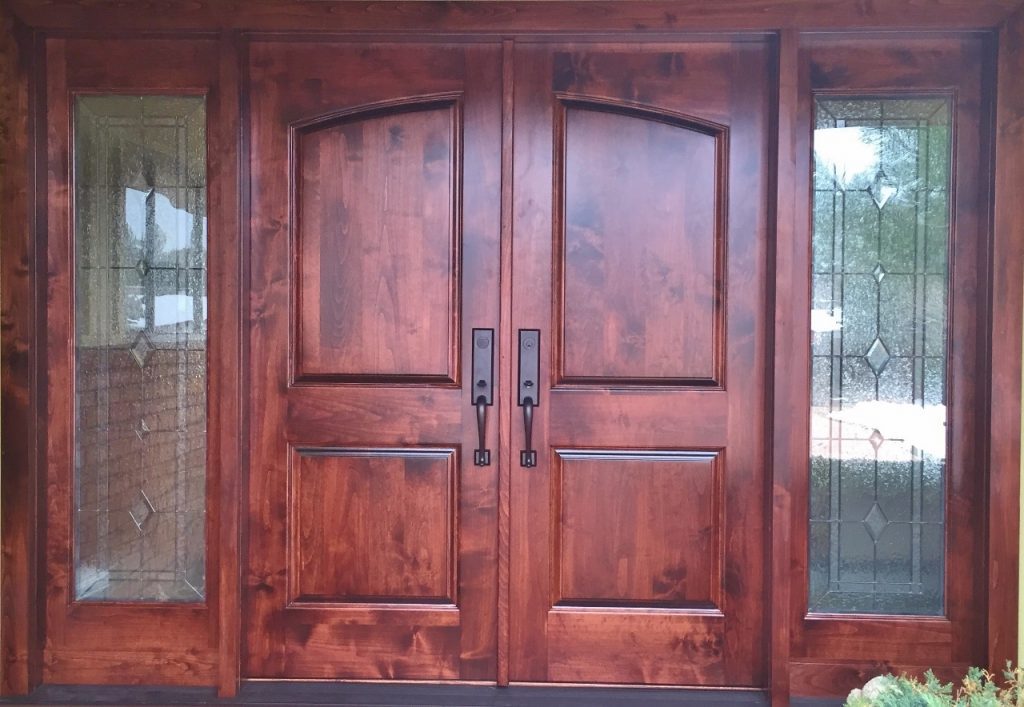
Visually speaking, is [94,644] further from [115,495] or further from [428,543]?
[428,543]

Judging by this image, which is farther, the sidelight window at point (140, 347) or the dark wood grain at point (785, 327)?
the sidelight window at point (140, 347)

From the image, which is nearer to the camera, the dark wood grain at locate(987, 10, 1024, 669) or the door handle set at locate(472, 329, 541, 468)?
the dark wood grain at locate(987, 10, 1024, 669)

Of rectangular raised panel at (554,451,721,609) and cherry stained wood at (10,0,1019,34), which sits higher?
cherry stained wood at (10,0,1019,34)

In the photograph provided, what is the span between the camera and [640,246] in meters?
2.41

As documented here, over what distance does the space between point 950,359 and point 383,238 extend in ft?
5.75

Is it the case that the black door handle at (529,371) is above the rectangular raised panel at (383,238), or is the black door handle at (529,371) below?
below

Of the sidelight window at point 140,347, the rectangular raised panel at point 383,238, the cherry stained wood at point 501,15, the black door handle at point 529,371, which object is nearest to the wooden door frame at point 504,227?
the cherry stained wood at point 501,15

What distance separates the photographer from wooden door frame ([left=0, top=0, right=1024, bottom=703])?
229 centimetres

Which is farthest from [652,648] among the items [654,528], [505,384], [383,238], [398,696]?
[383,238]

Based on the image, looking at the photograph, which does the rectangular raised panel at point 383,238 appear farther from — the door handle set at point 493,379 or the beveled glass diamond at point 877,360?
the beveled glass diamond at point 877,360

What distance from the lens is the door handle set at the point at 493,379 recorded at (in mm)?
2391

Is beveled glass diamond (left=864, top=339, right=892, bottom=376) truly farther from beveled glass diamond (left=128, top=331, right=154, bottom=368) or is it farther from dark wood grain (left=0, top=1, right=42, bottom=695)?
dark wood grain (left=0, top=1, right=42, bottom=695)

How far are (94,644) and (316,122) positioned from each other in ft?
5.72

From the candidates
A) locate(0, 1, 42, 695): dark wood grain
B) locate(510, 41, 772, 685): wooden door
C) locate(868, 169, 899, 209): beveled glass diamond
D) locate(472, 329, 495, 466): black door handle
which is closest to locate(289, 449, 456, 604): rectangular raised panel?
locate(472, 329, 495, 466): black door handle
